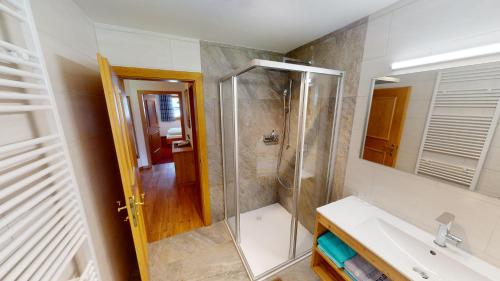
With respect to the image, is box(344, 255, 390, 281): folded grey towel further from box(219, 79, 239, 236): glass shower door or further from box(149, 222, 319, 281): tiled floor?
box(219, 79, 239, 236): glass shower door

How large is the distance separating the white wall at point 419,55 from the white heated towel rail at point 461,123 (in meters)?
0.12

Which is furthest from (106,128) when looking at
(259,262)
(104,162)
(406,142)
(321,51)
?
(406,142)

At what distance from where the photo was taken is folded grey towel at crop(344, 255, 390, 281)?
1192 mm

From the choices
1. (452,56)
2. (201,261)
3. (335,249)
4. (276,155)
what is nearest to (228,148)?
(276,155)

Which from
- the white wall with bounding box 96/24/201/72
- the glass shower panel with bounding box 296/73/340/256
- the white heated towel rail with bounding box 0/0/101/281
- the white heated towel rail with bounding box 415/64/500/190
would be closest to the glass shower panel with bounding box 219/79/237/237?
the white wall with bounding box 96/24/201/72

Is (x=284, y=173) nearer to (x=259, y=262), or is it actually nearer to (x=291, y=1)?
(x=259, y=262)

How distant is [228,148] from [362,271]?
1.61 m

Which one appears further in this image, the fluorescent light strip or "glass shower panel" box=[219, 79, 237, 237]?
"glass shower panel" box=[219, 79, 237, 237]

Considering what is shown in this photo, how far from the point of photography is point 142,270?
4.34ft

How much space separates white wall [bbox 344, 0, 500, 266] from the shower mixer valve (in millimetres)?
1052

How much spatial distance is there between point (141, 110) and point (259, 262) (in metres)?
4.20

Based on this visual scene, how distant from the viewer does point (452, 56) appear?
3.30 ft

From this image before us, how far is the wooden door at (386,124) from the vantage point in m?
1.27

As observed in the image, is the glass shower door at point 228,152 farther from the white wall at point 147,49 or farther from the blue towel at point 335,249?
the blue towel at point 335,249
